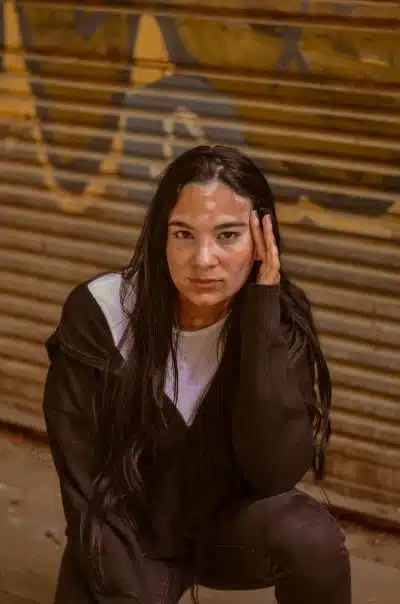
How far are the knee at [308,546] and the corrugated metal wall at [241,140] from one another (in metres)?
1.21

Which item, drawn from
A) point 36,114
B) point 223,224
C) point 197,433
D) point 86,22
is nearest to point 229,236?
point 223,224

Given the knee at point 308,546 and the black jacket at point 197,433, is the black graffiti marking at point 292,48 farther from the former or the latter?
the knee at point 308,546

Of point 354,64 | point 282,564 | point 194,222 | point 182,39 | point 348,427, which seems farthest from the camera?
point 348,427

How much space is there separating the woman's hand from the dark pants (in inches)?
21.9

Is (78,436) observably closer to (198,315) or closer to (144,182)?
(198,315)

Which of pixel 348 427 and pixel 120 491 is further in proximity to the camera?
pixel 348 427

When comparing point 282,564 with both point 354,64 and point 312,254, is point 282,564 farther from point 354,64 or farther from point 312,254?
point 354,64

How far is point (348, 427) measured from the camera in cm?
318

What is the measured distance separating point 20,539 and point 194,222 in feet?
5.58

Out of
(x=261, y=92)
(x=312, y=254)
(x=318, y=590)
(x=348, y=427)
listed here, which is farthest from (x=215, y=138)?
(x=318, y=590)

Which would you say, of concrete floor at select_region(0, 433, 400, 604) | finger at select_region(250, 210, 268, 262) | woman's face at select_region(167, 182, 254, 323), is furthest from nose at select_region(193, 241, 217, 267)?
concrete floor at select_region(0, 433, 400, 604)

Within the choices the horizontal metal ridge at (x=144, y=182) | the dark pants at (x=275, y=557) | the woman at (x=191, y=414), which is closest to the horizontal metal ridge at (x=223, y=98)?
the horizontal metal ridge at (x=144, y=182)

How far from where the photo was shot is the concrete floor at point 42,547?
9.01 ft

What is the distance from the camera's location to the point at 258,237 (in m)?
1.87
